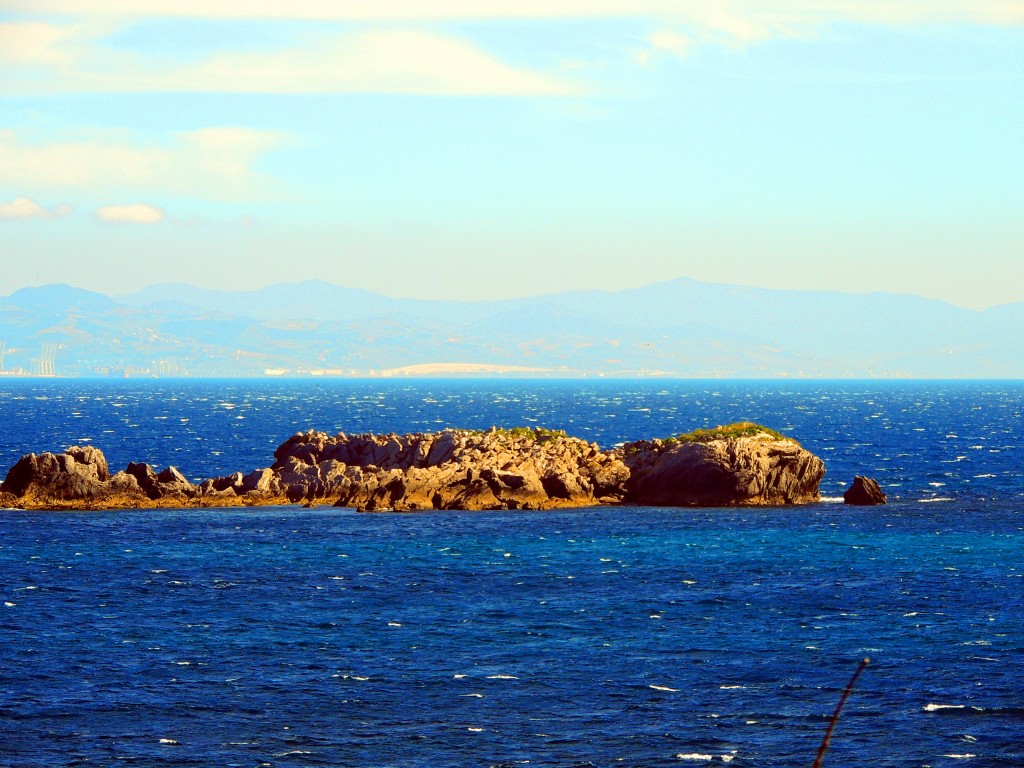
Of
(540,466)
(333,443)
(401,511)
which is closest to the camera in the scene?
(401,511)

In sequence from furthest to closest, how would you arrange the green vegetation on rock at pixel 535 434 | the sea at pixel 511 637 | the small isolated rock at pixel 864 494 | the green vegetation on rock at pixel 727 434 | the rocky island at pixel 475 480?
the green vegetation on rock at pixel 535 434 → the green vegetation on rock at pixel 727 434 → the small isolated rock at pixel 864 494 → the rocky island at pixel 475 480 → the sea at pixel 511 637

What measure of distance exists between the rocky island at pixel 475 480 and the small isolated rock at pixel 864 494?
2735mm

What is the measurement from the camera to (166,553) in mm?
65000

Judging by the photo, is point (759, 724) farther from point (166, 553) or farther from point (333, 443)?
point (333, 443)

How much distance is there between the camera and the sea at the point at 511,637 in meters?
35.0

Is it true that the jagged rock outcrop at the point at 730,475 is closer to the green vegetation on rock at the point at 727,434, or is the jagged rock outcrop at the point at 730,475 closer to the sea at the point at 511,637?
the green vegetation on rock at the point at 727,434

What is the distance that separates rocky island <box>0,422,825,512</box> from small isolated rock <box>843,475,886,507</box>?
274 cm

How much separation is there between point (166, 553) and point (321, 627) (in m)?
19.4

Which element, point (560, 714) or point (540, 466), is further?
point (540, 466)

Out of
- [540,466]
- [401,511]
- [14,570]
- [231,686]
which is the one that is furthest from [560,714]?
[540,466]

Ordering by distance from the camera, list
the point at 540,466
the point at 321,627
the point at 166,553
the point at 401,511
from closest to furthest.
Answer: the point at 321,627 → the point at 166,553 → the point at 401,511 → the point at 540,466

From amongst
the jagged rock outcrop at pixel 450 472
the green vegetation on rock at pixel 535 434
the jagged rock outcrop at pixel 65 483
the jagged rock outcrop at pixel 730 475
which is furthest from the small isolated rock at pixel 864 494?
the jagged rock outcrop at pixel 65 483

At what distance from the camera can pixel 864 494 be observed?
86.6 metres

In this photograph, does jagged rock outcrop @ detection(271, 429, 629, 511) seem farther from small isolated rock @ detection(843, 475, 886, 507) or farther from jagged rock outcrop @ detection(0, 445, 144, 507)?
small isolated rock @ detection(843, 475, 886, 507)
